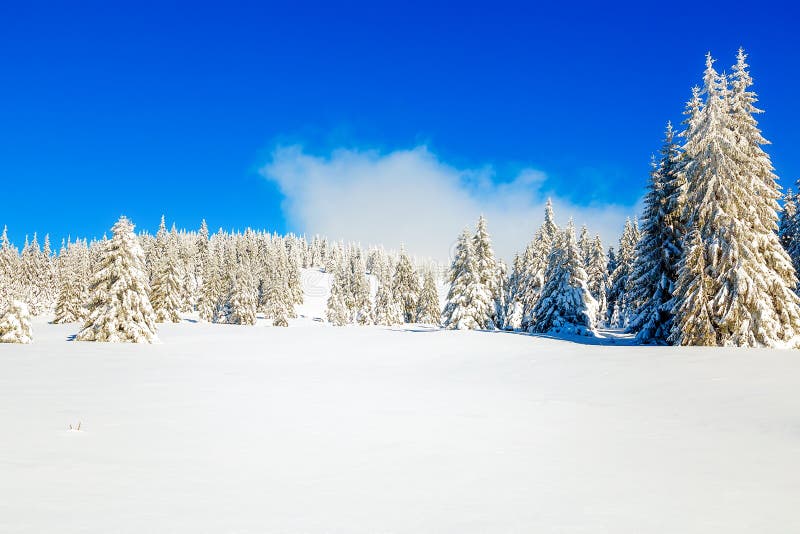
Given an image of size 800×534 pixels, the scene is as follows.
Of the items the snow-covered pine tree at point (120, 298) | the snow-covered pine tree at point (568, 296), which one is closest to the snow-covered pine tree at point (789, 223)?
the snow-covered pine tree at point (568, 296)

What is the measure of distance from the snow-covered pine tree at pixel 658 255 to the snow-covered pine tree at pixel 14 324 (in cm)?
3376

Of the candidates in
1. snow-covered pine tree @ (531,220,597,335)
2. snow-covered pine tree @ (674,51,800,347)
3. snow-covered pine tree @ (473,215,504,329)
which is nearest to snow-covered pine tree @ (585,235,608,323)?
snow-covered pine tree @ (473,215,504,329)

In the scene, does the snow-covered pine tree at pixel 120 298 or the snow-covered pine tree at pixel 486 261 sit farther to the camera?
the snow-covered pine tree at pixel 486 261

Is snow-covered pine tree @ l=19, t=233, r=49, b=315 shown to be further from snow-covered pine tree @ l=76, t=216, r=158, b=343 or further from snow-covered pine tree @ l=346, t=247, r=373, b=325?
snow-covered pine tree @ l=76, t=216, r=158, b=343

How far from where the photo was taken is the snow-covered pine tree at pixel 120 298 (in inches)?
1176

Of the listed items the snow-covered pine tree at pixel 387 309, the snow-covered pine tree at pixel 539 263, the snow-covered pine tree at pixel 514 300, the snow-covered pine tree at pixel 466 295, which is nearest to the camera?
the snow-covered pine tree at pixel 466 295

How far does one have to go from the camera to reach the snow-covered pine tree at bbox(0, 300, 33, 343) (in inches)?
1015

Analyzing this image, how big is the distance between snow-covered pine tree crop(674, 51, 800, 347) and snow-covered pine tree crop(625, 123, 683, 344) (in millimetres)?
2904

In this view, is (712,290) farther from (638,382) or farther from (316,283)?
(316,283)

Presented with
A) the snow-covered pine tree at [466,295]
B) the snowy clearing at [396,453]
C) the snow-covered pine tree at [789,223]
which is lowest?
the snowy clearing at [396,453]

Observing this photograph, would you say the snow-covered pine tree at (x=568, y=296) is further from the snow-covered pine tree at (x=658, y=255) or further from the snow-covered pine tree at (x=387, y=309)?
the snow-covered pine tree at (x=387, y=309)

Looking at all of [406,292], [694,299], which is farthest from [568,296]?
Answer: [406,292]

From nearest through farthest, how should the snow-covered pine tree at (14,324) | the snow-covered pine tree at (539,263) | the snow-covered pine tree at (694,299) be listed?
the snow-covered pine tree at (694,299)
the snow-covered pine tree at (14,324)
the snow-covered pine tree at (539,263)

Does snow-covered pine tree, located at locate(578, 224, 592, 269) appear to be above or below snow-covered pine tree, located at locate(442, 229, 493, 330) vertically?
above
